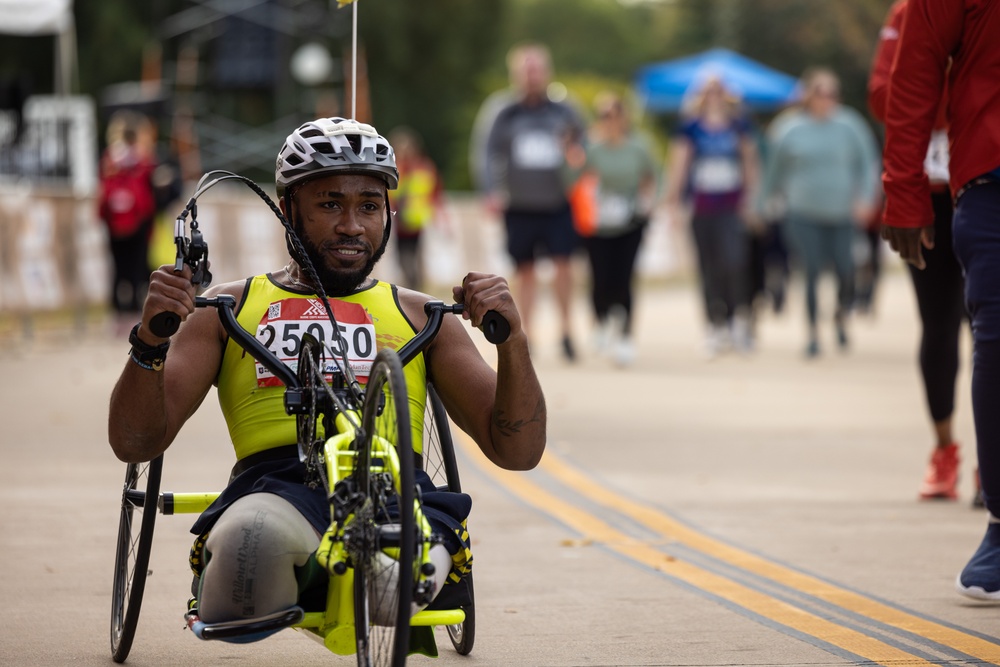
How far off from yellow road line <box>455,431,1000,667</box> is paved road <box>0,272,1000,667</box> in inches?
0.5

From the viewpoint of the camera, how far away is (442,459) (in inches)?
197

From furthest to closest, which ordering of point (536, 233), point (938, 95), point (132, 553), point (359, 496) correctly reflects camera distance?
point (536, 233) → point (938, 95) → point (132, 553) → point (359, 496)

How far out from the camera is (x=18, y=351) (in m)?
16.5

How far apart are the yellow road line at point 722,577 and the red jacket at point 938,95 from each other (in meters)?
1.22

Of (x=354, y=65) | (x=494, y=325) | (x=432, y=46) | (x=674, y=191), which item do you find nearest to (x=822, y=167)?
(x=674, y=191)

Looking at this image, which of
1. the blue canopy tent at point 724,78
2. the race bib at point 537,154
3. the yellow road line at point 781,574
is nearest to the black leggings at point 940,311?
the yellow road line at point 781,574

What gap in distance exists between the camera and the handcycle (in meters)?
3.97

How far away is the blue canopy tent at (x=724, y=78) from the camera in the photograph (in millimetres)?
37031

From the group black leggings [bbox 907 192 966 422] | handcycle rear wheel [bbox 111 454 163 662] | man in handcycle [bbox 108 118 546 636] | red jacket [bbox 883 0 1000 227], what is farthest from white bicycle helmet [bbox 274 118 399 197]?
black leggings [bbox 907 192 966 422]

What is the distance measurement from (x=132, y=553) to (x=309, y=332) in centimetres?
94

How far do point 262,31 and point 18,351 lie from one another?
81.3 ft

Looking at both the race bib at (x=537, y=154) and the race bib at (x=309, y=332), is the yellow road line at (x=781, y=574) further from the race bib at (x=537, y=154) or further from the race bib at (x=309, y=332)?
the race bib at (x=537, y=154)

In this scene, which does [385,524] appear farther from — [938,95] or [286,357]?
[938,95]

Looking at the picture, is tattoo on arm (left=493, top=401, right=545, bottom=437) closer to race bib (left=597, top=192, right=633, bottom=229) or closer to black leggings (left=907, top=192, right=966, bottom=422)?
black leggings (left=907, top=192, right=966, bottom=422)
